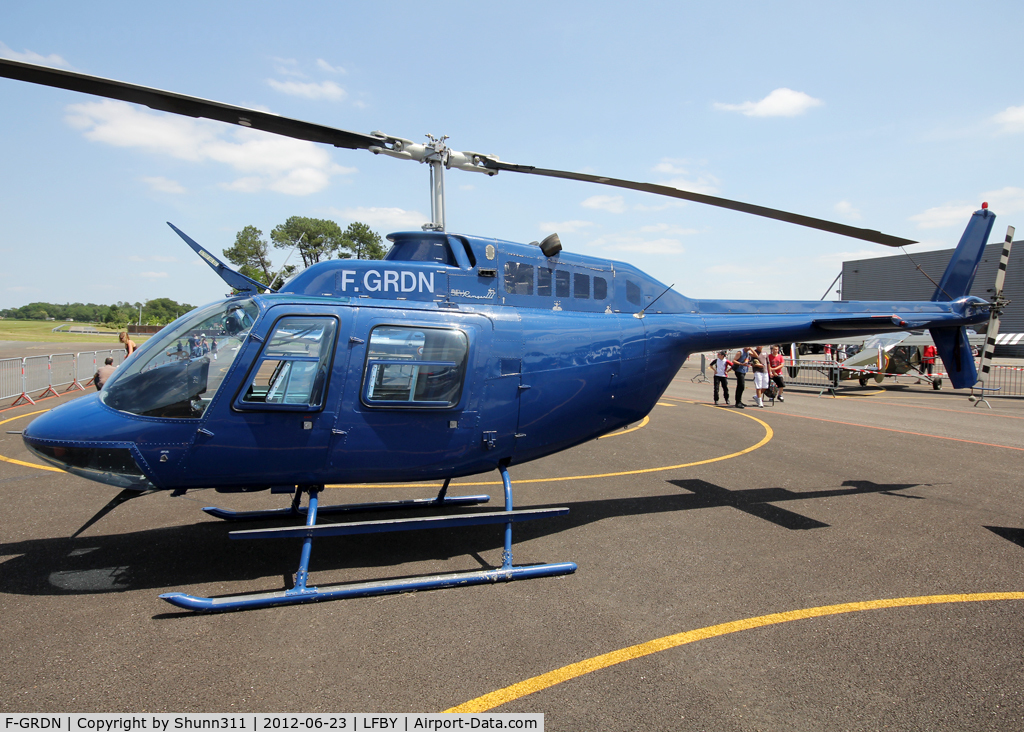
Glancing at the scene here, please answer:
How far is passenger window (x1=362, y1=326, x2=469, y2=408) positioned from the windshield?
44.1 inches

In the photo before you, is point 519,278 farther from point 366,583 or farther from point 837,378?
point 837,378

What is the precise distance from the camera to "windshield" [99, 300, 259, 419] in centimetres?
468

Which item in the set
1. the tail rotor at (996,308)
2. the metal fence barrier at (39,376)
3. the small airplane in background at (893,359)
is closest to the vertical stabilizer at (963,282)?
the tail rotor at (996,308)

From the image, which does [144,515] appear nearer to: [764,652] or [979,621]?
[764,652]

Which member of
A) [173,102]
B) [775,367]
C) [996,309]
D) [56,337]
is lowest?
[775,367]

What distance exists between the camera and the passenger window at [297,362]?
485cm

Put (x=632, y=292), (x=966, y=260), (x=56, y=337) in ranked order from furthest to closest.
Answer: (x=56, y=337), (x=966, y=260), (x=632, y=292)

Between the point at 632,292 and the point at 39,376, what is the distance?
22.4 metres

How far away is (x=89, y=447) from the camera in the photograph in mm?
4488

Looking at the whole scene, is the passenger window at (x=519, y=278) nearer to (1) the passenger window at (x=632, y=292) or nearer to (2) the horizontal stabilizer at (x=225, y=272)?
(1) the passenger window at (x=632, y=292)


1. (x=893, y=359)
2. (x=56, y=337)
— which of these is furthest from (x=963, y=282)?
(x=56, y=337)

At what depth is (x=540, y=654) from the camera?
380 cm

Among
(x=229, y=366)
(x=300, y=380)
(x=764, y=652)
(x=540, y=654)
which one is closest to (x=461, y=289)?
(x=300, y=380)

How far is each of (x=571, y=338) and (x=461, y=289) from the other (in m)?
1.30
